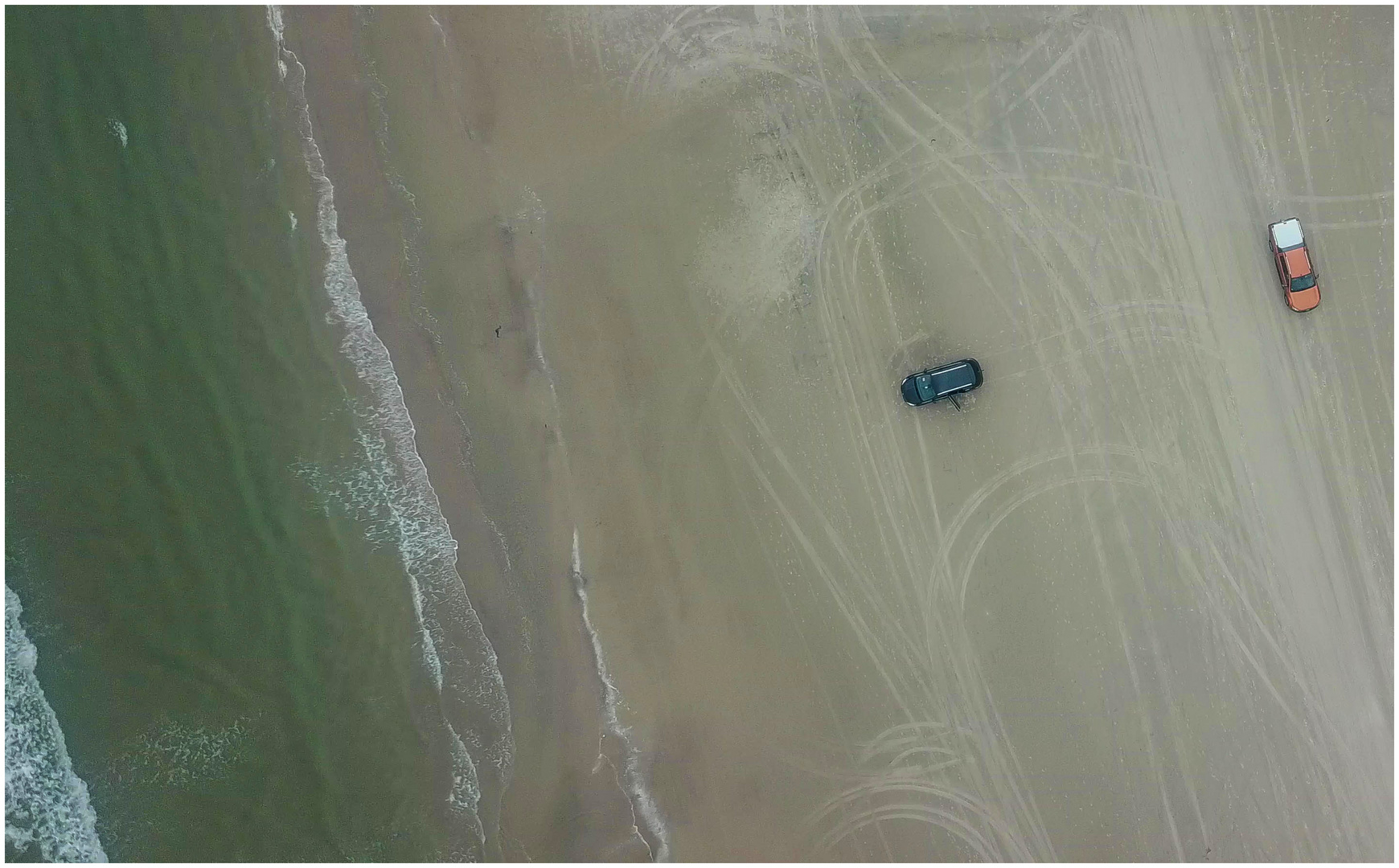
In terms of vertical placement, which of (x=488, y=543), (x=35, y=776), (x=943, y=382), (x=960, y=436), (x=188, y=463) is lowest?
(x=35, y=776)

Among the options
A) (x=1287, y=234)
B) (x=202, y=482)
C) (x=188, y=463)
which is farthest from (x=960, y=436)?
(x=188, y=463)

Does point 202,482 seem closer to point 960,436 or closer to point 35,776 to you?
point 35,776

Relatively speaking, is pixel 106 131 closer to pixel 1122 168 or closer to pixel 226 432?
pixel 226 432

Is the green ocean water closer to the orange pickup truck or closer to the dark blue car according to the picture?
the dark blue car

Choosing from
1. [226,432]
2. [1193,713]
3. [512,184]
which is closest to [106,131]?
[226,432]

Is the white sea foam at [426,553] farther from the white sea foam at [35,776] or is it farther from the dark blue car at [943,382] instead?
the dark blue car at [943,382]

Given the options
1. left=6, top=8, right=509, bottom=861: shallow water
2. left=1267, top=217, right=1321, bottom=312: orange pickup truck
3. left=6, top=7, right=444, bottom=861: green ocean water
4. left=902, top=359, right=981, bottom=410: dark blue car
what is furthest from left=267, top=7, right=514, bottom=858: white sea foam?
left=1267, top=217, right=1321, bottom=312: orange pickup truck
